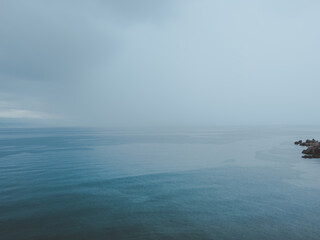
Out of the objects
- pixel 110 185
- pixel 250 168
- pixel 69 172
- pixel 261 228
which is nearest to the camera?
pixel 261 228

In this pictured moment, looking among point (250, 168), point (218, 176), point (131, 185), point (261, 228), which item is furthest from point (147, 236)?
point (250, 168)

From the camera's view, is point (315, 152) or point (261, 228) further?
point (315, 152)

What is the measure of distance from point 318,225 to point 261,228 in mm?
5386

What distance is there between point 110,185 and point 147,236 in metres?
16.4

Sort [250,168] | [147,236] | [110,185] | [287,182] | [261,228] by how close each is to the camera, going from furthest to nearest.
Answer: [250,168], [287,182], [110,185], [261,228], [147,236]

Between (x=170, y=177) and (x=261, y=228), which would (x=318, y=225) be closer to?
(x=261, y=228)

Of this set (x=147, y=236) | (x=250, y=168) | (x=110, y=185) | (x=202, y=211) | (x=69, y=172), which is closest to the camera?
(x=147, y=236)

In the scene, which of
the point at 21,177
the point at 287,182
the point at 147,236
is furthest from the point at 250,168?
the point at 21,177

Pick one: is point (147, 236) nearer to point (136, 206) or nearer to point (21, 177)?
point (136, 206)

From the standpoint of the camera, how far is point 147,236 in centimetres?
1731

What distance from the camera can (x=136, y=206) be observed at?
2403 cm

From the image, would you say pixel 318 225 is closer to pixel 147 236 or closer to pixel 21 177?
pixel 147 236

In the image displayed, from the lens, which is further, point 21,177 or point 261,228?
point 21,177

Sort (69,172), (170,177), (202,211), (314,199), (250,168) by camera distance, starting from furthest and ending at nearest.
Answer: (250,168), (69,172), (170,177), (314,199), (202,211)
